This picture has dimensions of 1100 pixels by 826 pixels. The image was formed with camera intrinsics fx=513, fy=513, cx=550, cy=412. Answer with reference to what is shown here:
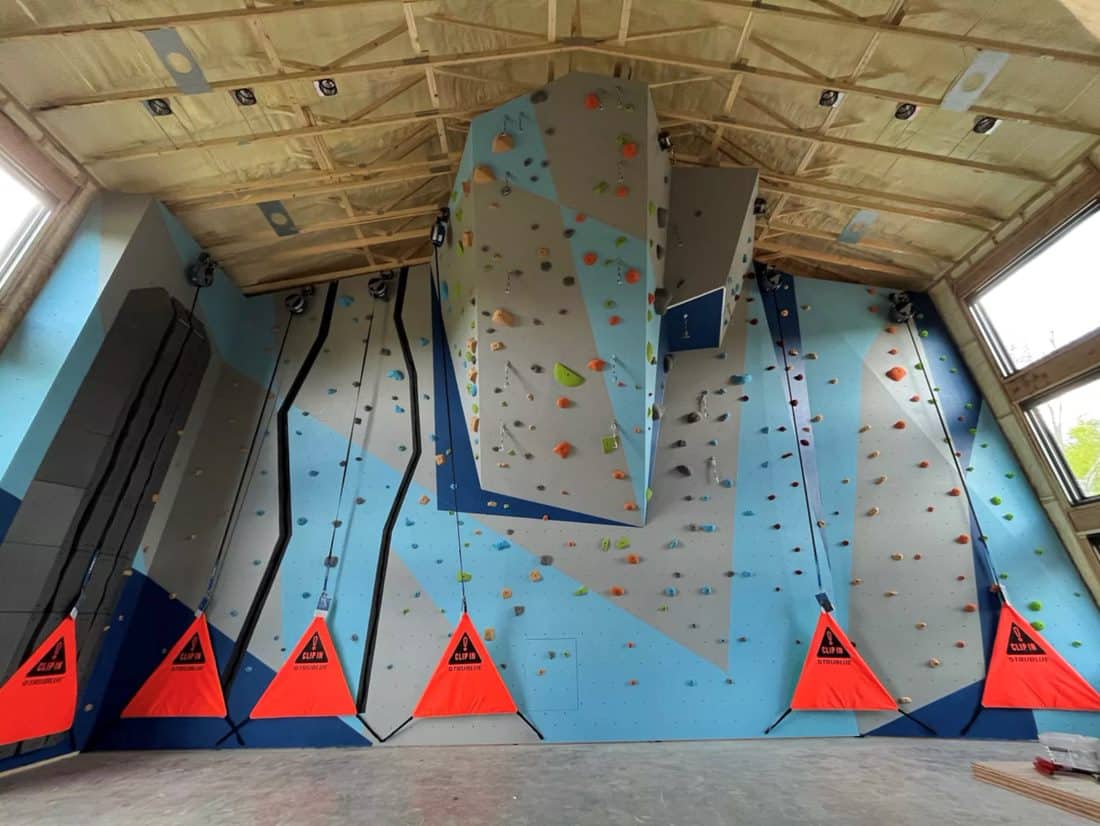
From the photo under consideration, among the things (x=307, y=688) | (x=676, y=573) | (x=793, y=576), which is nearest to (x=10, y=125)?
(x=307, y=688)

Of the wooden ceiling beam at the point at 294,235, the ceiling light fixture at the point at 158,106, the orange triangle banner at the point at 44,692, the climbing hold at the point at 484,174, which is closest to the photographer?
the orange triangle banner at the point at 44,692

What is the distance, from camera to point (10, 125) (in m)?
3.17

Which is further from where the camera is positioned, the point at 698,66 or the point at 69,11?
the point at 698,66

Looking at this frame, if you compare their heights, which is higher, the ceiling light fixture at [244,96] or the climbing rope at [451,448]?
the ceiling light fixture at [244,96]

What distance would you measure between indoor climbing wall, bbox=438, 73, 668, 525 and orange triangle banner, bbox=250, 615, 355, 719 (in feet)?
5.47

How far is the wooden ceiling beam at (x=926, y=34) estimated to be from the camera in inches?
116

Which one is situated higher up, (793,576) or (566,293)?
(566,293)

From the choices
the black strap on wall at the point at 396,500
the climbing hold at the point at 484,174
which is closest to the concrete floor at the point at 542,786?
the black strap on wall at the point at 396,500

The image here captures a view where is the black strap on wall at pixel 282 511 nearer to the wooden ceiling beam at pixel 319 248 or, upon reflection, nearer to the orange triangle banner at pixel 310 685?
the orange triangle banner at pixel 310 685

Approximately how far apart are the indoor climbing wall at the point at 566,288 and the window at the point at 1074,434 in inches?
130

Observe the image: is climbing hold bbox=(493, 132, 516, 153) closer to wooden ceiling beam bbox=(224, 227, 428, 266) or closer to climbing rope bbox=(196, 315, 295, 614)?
wooden ceiling beam bbox=(224, 227, 428, 266)

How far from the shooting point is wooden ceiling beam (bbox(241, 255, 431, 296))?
520cm

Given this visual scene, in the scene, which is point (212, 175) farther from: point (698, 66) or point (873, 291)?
point (873, 291)

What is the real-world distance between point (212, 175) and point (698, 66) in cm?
361
